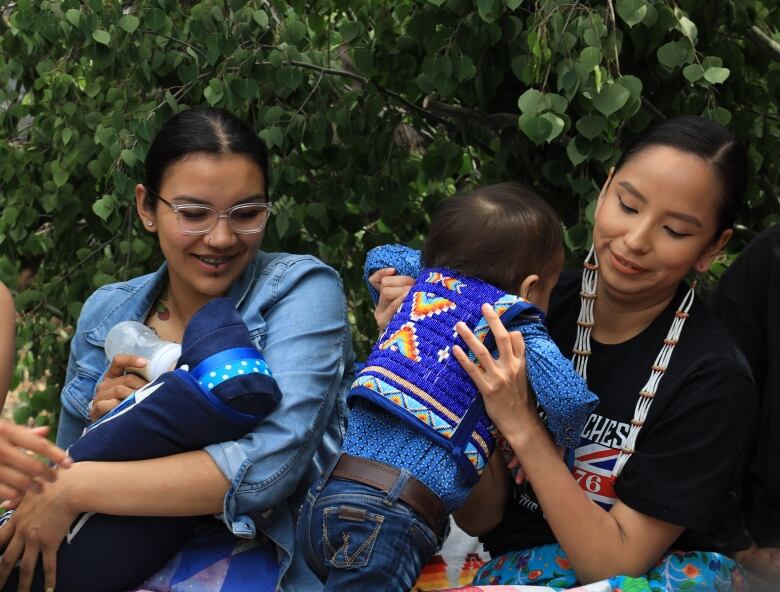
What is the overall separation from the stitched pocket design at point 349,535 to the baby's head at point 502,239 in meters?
0.53

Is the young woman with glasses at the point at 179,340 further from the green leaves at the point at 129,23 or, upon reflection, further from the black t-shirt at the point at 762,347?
the black t-shirt at the point at 762,347

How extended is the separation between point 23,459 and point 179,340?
0.68m

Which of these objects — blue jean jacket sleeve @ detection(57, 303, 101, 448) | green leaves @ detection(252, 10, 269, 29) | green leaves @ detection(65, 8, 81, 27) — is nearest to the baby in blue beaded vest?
blue jean jacket sleeve @ detection(57, 303, 101, 448)

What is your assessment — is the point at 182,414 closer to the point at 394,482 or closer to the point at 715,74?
the point at 394,482

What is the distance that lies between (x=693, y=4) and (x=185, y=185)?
140 cm

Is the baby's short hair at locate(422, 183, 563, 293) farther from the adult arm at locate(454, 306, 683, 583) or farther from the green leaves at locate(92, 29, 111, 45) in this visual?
the green leaves at locate(92, 29, 111, 45)

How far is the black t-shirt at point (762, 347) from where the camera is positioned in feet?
8.36

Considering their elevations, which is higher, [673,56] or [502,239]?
[673,56]

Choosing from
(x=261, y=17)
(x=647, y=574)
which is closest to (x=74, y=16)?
(x=261, y=17)

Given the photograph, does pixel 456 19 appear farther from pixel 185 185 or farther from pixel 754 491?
pixel 754 491

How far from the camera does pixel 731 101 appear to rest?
3.33 meters

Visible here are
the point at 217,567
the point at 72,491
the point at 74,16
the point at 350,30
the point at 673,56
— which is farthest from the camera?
the point at 350,30

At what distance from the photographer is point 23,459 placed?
2.15 metres

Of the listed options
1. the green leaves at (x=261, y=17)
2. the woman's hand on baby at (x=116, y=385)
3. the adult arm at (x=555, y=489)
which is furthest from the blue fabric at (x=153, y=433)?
the green leaves at (x=261, y=17)
